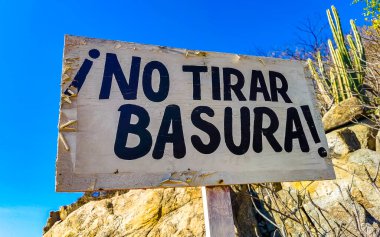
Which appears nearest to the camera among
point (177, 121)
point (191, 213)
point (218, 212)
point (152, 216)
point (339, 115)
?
point (218, 212)

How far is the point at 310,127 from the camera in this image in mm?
1544

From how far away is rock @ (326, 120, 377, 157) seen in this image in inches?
240

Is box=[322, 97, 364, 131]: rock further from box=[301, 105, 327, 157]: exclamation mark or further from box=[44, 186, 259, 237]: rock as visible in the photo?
box=[301, 105, 327, 157]: exclamation mark

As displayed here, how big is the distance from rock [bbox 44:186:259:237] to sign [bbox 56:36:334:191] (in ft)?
6.75

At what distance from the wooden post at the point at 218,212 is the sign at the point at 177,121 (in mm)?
47

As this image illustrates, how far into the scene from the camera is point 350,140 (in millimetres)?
6352

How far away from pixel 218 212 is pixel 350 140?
614 cm

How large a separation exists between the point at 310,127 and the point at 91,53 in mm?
1168

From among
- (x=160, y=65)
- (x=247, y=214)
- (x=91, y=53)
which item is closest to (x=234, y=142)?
(x=160, y=65)

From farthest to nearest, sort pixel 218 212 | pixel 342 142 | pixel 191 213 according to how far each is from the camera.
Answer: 1. pixel 342 142
2. pixel 191 213
3. pixel 218 212

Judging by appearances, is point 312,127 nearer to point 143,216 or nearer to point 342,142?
point 143,216

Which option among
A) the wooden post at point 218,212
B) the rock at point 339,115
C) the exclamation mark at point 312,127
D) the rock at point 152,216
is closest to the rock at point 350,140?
the rock at point 339,115

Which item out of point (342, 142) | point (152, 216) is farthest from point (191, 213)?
point (342, 142)

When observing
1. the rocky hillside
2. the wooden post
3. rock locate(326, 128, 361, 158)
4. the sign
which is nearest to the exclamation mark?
the sign
